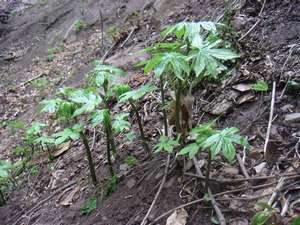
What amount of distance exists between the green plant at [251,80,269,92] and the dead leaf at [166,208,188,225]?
4.40ft

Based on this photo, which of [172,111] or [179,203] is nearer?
[179,203]

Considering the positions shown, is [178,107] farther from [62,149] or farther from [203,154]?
[62,149]

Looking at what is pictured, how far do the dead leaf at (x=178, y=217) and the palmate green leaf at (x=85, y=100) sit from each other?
99cm

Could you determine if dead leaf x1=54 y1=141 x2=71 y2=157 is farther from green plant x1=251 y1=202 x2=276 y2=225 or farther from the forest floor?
green plant x1=251 y1=202 x2=276 y2=225

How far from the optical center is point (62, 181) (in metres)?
4.19

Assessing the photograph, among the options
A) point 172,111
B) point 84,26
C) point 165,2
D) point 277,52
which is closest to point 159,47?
point 172,111

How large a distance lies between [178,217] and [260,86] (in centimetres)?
143

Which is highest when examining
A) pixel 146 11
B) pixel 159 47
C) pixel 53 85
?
pixel 159 47

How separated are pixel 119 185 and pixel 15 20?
9889 millimetres

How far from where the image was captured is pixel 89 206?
3408mm

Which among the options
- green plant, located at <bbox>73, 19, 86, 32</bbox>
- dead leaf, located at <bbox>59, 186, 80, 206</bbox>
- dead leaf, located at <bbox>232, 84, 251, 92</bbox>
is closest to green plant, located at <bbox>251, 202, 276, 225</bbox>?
dead leaf, located at <bbox>232, 84, 251, 92</bbox>

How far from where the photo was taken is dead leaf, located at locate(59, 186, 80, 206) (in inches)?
146

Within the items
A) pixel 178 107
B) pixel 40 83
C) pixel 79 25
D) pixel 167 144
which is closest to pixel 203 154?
pixel 167 144

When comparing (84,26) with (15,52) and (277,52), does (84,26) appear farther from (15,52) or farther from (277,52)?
(277,52)
